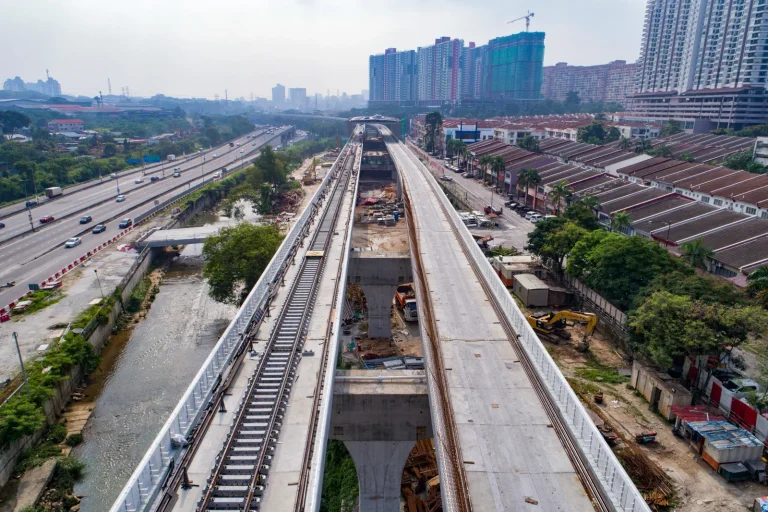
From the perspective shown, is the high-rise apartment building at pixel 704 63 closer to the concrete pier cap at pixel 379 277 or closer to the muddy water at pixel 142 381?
the concrete pier cap at pixel 379 277

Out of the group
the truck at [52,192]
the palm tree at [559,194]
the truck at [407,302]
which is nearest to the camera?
the truck at [407,302]

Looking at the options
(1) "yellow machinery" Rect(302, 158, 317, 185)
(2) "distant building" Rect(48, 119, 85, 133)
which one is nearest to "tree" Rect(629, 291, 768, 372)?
(1) "yellow machinery" Rect(302, 158, 317, 185)

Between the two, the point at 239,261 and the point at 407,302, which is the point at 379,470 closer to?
the point at 239,261

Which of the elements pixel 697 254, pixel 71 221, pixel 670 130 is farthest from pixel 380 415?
pixel 670 130

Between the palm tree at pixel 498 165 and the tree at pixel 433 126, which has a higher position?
the tree at pixel 433 126

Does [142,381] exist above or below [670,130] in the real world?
below

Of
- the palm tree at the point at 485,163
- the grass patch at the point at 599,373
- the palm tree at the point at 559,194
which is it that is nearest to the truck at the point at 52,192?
the palm tree at the point at 485,163

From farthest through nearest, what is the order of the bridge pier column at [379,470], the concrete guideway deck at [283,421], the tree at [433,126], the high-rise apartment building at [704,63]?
the tree at [433,126] < the high-rise apartment building at [704,63] < the bridge pier column at [379,470] < the concrete guideway deck at [283,421]
